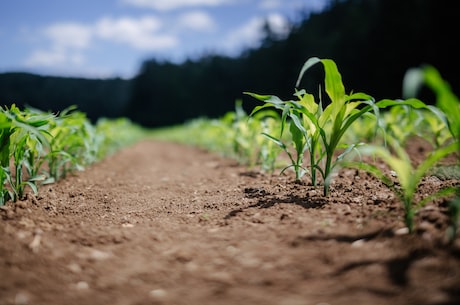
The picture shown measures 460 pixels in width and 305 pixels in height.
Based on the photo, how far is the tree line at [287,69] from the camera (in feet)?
39.9

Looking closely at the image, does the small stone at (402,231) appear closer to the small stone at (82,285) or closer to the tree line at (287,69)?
the small stone at (82,285)

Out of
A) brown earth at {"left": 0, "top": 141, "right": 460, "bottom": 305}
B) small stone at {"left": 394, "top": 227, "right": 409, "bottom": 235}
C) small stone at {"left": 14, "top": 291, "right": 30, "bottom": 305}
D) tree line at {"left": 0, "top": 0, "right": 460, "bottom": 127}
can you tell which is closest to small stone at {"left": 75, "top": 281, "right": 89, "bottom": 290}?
brown earth at {"left": 0, "top": 141, "right": 460, "bottom": 305}

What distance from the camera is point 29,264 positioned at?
109 centimetres

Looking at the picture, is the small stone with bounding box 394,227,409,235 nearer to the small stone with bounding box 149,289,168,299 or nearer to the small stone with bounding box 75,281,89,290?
the small stone with bounding box 149,289,168,299

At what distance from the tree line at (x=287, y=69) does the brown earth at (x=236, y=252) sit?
134cm

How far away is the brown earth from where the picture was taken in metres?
0.90

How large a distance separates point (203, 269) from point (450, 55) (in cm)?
1462

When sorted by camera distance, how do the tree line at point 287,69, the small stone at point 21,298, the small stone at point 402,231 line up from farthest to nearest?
the tree line at point 287,69
the small stone at point 402,231
the small stone at point 21,298

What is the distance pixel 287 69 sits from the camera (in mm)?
28953

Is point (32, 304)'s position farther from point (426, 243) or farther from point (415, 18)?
point (415, 18)

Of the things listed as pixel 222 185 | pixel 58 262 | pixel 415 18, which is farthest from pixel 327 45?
pixel 58 262

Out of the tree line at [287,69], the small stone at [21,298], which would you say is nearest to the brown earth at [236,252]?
the small stone at [21,298]

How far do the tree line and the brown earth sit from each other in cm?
134

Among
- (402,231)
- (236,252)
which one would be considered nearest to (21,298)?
(236,252)
